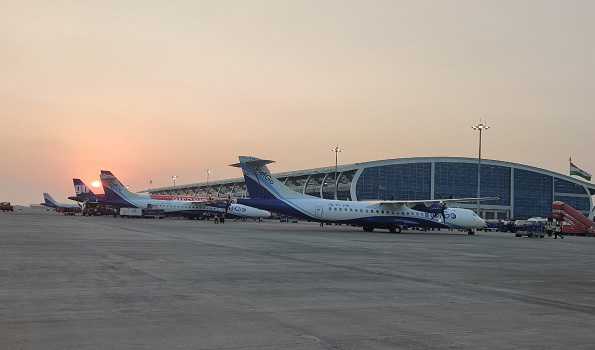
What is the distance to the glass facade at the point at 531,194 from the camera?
12375 cm

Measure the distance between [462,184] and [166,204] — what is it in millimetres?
62791

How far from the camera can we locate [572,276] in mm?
18406

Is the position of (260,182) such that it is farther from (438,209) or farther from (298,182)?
(298,182)

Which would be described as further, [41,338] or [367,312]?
[367,312]

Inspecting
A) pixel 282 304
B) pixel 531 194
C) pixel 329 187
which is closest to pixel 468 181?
pixel 531 194

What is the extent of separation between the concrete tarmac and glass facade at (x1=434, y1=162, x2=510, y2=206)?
101 meters

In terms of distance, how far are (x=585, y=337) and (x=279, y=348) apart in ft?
15.7

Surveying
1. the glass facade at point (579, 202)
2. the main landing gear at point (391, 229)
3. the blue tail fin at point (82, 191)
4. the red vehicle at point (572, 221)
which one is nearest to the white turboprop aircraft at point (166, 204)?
the blue tail fin at point (82, 191)

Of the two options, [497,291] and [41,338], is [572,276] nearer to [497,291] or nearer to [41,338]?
[497,291]

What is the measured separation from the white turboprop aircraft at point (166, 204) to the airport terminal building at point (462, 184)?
31.6 m

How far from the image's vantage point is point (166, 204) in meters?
94.0

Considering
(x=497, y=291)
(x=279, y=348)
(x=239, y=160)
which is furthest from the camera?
(x=239, y=160)

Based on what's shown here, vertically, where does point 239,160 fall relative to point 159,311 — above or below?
above

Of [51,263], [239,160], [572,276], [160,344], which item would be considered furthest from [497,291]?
[239,160]
